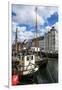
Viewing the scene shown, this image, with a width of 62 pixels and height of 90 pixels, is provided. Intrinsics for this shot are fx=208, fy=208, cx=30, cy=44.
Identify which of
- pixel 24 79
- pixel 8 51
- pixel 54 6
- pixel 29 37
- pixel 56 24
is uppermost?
pixel 54 6

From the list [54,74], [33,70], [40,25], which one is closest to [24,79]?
[33,70]

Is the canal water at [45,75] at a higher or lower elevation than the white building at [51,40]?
lower

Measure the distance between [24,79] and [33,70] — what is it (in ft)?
0.33

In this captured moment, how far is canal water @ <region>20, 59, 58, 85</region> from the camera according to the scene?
65.2 inches

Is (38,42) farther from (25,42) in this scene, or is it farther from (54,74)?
(54,74)

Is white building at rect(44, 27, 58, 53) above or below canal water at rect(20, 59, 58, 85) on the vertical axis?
above

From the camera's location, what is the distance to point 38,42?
5.47 feet

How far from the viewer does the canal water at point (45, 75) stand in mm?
1655

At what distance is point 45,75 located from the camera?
1681 mm

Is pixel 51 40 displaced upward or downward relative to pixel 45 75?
upward
